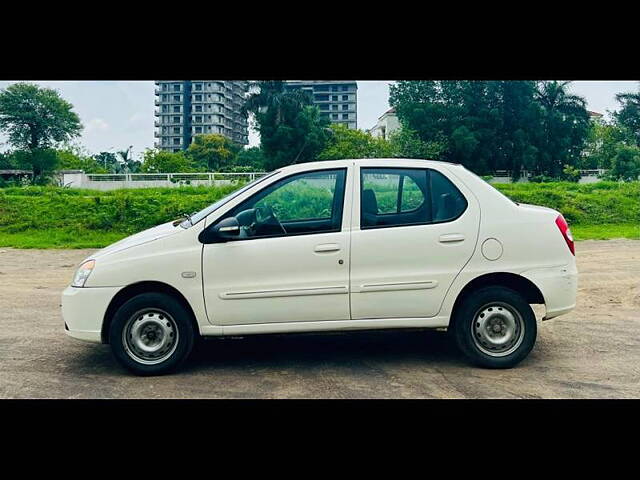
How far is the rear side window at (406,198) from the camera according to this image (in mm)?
5562

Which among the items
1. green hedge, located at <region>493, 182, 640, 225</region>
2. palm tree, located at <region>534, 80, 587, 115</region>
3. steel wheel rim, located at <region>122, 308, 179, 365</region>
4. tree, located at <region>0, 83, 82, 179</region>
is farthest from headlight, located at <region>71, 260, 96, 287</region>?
tree, located at <region>0, 83, 82, 179</region>

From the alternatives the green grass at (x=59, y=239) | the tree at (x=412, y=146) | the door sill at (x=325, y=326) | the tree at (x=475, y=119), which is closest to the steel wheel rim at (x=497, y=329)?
the door sill at (x=325, y=326)

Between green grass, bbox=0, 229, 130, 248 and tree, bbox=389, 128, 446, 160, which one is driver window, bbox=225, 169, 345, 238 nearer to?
green grass, bbox=0, 229, 130, 248

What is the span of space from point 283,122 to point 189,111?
2968 inches

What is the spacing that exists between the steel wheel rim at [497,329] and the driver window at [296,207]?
A: 1.59 m

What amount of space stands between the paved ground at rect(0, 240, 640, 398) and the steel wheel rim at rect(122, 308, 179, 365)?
0.70ft

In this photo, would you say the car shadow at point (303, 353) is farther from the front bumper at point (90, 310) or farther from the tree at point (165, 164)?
the tree at point (165, 164)

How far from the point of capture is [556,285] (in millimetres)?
5551

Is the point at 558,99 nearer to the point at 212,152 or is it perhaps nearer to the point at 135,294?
the point at 212,152

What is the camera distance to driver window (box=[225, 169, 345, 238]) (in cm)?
549

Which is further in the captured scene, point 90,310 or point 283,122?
point 283,122

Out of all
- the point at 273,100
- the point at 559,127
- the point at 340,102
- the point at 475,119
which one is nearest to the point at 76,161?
the point at 273,100
